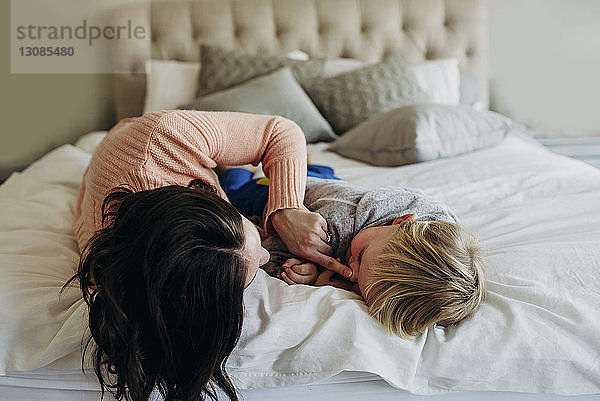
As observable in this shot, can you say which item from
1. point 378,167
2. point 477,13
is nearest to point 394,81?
point 378,167

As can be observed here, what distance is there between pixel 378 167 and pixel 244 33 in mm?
1195

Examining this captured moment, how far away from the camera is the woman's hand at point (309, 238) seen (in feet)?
3.23

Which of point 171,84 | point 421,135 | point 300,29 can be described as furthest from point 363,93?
point 171,84

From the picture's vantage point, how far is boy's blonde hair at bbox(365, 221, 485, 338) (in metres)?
0.84

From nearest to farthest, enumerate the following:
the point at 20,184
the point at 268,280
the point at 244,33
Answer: the point at 268,280 < the point at 20,184 < the point at 244,33

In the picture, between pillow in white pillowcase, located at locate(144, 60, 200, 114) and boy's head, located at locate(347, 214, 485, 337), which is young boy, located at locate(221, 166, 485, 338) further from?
pillow in white pillowcase, located at locate(144, 60, 200, 114)

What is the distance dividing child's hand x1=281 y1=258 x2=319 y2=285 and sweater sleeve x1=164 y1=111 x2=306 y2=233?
10 cm

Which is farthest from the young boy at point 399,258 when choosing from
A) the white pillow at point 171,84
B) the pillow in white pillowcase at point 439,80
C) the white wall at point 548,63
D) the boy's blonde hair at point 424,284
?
the white wall at point 548,63

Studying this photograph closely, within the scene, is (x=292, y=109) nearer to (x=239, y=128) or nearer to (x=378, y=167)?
(x=378, y=167)

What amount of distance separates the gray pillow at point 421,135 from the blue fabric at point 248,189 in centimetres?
38

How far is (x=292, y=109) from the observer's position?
2.09m

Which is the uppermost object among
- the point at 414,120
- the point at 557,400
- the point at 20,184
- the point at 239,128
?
the point at 239,128

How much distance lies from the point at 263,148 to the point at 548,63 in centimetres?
224

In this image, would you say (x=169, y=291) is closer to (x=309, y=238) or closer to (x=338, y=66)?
(x=309, y=238)
